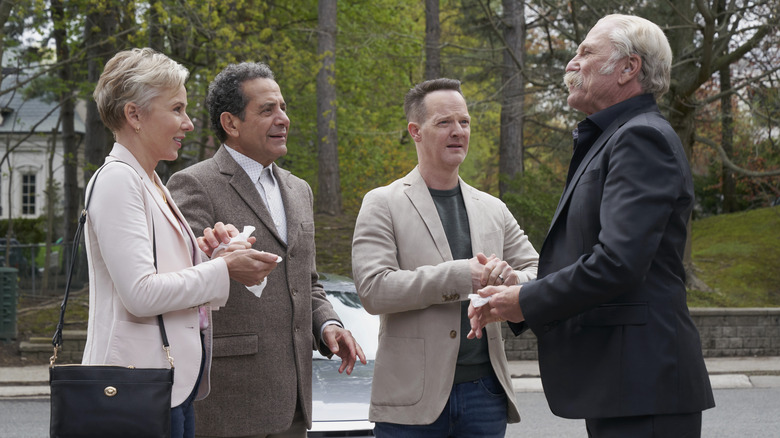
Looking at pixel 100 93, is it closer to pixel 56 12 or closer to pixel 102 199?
pixel 102 199

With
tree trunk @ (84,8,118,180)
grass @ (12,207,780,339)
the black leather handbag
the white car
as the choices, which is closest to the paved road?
the white car

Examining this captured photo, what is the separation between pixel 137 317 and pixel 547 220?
11.5 metres

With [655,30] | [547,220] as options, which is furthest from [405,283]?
[547,220]

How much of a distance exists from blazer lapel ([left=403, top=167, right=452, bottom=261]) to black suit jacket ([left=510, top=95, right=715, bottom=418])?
76cm

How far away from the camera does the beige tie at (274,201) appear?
359 centimetres

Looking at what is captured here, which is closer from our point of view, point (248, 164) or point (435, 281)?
point (435, 281)

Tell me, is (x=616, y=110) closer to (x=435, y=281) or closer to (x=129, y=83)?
(x=435, y=281)

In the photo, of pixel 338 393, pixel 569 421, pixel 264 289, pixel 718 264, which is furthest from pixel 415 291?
pixel 718 264

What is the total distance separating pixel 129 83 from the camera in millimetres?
2842

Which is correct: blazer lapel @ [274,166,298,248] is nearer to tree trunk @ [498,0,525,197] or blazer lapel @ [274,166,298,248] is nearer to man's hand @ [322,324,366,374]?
man's hand @ [322,324,366,374]

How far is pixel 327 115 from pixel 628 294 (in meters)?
16.8

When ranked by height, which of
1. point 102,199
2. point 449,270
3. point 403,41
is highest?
point 403,41

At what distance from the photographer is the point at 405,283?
3330 millimetres

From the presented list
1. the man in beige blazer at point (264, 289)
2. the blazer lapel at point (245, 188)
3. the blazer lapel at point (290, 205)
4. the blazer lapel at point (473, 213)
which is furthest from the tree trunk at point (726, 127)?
the blazer lapel at point (245, 188)
